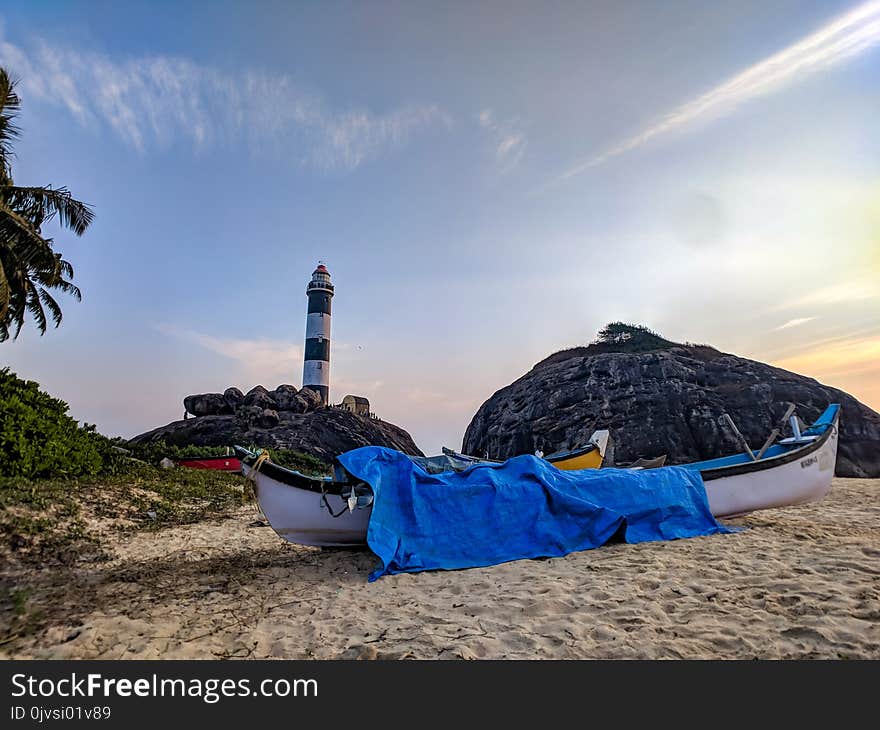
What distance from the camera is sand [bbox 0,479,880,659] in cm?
350

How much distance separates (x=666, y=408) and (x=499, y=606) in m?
20.6

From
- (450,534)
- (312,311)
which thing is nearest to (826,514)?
(450,534)

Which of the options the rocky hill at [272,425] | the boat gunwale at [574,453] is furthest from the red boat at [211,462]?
the boat gunwale at [574,453]

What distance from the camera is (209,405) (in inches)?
1219

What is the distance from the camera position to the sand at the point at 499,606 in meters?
3.50

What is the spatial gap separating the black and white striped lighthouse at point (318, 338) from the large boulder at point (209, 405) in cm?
752

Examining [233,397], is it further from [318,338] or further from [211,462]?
[211,462]

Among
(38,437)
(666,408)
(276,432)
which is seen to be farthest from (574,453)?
(276,432)

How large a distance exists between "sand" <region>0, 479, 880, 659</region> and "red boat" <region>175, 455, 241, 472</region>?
11.4m

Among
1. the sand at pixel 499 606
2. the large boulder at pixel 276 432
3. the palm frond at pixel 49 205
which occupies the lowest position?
the sand at pixel 499 606

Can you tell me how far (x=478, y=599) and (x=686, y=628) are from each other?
1858 mm

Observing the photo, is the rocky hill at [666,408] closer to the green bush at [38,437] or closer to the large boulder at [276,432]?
the large boulder at [276,432]

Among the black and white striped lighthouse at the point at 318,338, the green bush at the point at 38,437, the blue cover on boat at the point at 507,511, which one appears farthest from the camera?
the black and white striped lighthouse at the point at 318,338

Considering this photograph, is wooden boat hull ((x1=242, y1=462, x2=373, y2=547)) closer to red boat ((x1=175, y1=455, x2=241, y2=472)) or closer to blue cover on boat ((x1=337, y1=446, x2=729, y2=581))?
blue cover on boat ((x1=337, y1=446, x2=729, y2=581))
